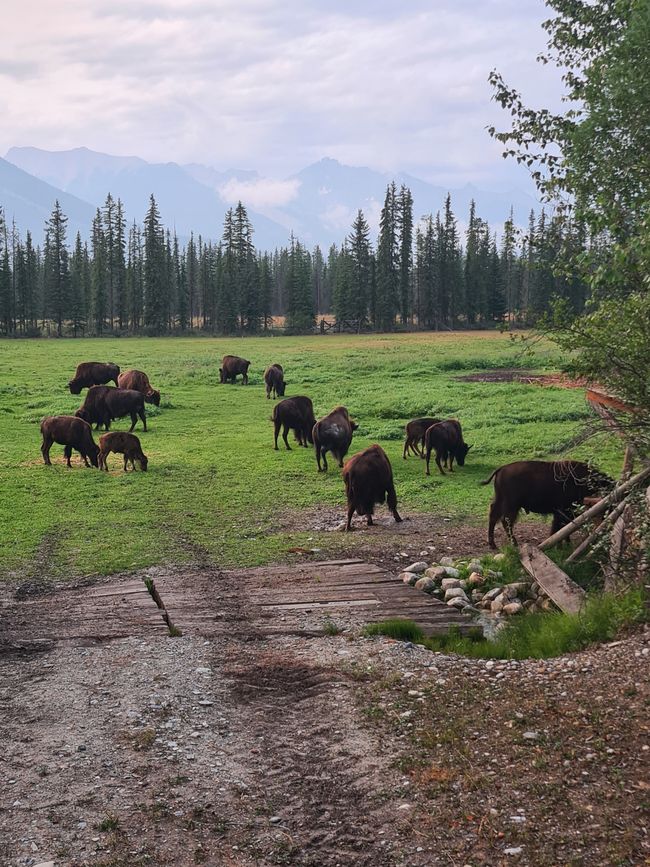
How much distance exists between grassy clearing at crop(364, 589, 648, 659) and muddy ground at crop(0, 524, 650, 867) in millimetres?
346

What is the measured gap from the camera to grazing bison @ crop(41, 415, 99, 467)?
18484 millimetres

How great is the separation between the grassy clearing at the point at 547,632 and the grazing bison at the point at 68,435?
12170mm

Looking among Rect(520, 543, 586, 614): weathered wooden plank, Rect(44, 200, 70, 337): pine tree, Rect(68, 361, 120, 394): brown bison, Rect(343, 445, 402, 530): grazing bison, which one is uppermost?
Rect(44, 200, 70, 337): pine tree

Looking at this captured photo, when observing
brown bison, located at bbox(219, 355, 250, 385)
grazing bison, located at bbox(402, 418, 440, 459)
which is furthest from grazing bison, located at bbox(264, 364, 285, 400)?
grazing bison, located at bbox(402, 418, 440, 459)

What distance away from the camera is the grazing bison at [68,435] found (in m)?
18.5

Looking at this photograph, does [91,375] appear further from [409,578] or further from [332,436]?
[409,578]

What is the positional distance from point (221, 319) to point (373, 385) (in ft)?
192

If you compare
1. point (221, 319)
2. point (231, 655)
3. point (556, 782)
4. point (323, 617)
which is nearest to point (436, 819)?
point (556, 782)

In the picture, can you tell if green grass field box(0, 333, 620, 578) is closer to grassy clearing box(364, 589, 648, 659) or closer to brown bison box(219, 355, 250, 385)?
brown bison box(219, 355, 250, 385)

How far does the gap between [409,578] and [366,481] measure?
3158 mm

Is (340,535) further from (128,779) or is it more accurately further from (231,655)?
(128,779)

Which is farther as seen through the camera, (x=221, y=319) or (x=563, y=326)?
A: (x=221, y=319)

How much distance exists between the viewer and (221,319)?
8838 centimetres

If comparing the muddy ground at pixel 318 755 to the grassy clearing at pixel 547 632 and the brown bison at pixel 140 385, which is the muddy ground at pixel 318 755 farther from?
the brown bison at pixel 140 385
